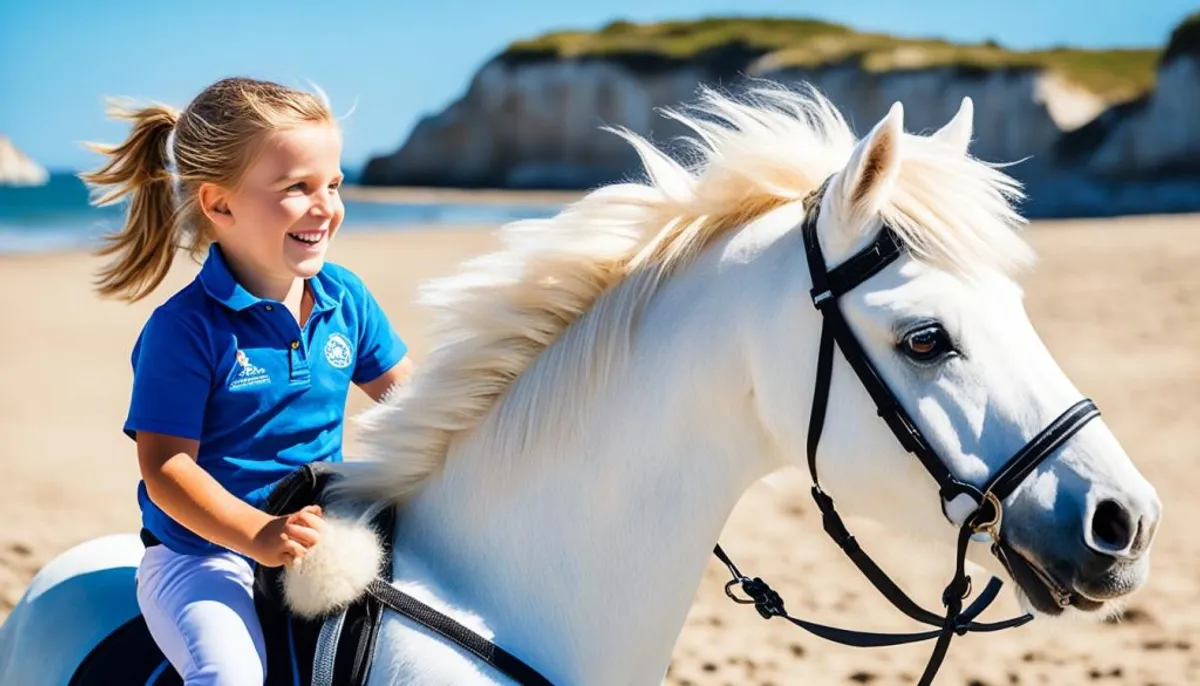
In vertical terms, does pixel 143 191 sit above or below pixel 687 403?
above

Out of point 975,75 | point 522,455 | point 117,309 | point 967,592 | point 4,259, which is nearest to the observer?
point 967,592

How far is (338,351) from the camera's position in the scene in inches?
82.2

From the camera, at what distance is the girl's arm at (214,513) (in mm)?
1780

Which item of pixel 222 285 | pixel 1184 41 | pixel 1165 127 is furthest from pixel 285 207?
pixel 1184 41

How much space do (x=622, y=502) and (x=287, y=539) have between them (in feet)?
1.78

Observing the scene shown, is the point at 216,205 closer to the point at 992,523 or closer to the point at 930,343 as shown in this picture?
the point at 930,343

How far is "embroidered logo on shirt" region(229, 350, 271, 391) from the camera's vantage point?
6.20 feet

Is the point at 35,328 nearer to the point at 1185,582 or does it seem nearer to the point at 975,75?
the point at 1185,582

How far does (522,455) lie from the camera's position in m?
1.89

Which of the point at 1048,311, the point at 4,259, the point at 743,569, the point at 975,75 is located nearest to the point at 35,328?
the point at 4,259

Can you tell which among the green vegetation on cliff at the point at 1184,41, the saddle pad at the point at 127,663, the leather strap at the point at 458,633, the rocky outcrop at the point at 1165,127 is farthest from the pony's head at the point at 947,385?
the green vegetation on cliff at the point at 1184,41

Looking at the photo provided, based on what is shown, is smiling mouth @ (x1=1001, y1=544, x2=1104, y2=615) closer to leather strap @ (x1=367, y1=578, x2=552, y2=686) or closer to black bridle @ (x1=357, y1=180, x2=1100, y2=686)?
black bridle @ (x1=357, y1=180, x2=1100, y2=686)

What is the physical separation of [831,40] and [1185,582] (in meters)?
57.4

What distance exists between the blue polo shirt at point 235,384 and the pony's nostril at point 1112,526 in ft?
4.25
